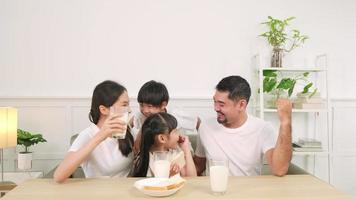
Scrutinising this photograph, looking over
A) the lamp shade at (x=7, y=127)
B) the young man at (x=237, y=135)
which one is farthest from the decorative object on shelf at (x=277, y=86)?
the lamp shade at (x=7, y=127)

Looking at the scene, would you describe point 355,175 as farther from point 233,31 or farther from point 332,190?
point 332,190

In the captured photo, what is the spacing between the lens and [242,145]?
2203 mm

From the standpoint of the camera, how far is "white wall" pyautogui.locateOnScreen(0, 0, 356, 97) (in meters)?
3.30

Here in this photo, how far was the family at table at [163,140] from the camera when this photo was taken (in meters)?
1.67

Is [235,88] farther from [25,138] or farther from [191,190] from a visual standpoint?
[25,138]

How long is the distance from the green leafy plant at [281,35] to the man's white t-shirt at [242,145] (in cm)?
131

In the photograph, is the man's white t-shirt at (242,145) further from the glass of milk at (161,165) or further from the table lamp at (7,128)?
the table lamp at (7,128)

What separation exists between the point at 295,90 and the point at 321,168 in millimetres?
779

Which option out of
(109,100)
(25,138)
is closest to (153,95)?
(109,100)

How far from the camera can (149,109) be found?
2.29m

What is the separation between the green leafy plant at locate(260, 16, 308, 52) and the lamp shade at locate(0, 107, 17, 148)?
7.14ft

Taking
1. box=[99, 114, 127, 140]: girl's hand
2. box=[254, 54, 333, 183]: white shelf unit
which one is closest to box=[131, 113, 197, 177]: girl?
box=[99, 114, 127, 140]: girl's hand

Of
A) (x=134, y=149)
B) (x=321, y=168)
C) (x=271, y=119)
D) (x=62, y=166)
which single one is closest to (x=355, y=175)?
(x=321, y=168)

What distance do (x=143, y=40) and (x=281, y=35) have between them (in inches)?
48.0
